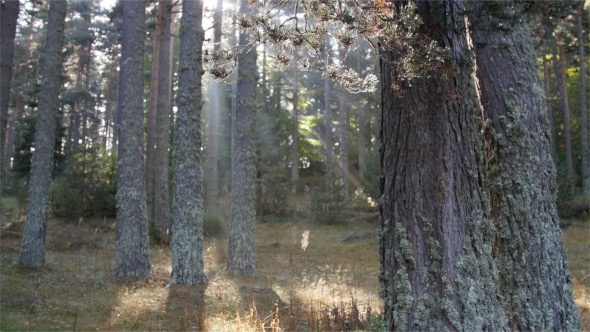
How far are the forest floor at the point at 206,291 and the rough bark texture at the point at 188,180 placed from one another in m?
0.44

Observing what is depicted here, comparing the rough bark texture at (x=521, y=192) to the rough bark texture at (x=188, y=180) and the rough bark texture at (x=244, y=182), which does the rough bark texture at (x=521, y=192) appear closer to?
the rough bark texture at (x=188, y=180)

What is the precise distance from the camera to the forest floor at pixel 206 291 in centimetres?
658

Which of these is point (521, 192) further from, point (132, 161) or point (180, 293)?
point (132, 161)

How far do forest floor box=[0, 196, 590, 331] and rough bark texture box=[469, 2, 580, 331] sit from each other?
1.44 m

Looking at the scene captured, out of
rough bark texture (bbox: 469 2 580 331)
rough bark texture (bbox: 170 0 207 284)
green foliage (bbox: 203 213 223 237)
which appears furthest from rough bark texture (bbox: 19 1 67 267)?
rough bark texture (bbox: 469 2 580 331)

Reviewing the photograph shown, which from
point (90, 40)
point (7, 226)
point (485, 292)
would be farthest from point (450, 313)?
point (90, 40)

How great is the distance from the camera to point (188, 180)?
9.30 meters

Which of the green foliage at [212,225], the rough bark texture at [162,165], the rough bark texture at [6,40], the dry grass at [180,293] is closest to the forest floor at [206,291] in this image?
the dry grass at [180,293]

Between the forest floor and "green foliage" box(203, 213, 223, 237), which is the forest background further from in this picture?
the forest floor

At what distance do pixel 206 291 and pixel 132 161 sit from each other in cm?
316

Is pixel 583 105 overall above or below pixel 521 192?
above

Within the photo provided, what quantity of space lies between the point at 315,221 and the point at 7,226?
36.8ft

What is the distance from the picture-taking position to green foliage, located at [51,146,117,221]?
18.5 meters

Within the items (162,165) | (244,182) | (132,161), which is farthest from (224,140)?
(132,161)
